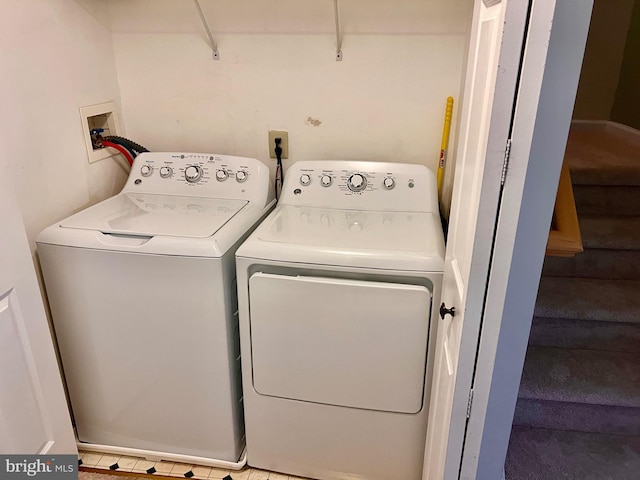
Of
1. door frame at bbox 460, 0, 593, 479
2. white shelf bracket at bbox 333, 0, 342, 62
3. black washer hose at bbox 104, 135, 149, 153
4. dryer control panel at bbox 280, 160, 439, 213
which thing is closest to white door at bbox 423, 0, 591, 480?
door frame at bbox 460, 0, 593, 479

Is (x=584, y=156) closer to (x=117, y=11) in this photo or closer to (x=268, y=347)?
(x=268, y=347)

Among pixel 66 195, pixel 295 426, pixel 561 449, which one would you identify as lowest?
pixel 561 449

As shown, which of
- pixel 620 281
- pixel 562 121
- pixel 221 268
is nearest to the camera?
pixel 562 121

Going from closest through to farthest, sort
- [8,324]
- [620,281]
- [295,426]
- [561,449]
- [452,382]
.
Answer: [452,382], [8,324], [295,426], [561,449], [620,281]

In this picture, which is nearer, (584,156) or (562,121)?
(562,121)

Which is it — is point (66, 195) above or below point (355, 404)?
above

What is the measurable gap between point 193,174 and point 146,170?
0.21 metres

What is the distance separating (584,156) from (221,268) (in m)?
2.09

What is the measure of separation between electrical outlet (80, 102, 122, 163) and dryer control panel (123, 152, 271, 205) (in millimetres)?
146

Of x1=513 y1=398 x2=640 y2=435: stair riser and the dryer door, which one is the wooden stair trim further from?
the dryer door

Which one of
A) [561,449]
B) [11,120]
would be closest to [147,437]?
[11,120]

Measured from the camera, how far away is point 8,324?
1.30 meters

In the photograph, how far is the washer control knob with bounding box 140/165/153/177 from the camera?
1.99 metres

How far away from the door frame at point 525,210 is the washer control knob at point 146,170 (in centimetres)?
152
